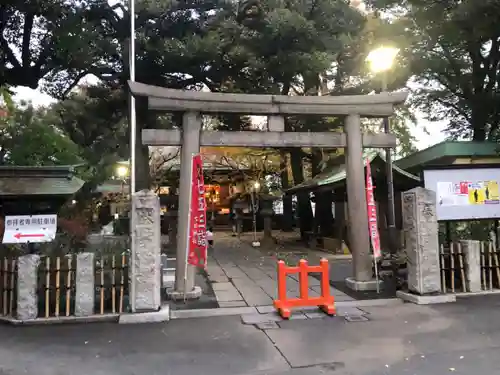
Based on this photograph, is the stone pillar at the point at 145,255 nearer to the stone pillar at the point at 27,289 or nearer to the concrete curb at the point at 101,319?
the concrete curb at the point at 101,319

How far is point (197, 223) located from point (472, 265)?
5.79 m

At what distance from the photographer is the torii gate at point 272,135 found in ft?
28.1

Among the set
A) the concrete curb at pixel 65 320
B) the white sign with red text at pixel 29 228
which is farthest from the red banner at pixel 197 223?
the white sign with red text at pixel 29 228

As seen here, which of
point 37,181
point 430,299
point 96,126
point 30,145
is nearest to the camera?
point 430,299

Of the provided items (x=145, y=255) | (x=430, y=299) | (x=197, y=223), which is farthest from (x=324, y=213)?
(x=145, y=255)

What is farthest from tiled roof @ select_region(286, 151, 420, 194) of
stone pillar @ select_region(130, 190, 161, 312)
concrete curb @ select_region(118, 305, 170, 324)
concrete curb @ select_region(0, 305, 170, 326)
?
concrete curb @ select_region(0, 305, 170, 326)

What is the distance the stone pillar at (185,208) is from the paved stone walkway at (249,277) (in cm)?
79

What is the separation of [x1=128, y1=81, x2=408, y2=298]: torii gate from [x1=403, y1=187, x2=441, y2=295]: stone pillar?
1.14 m

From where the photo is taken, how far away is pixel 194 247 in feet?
27.6

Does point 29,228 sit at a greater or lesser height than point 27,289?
greater

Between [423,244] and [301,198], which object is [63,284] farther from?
[301,198]

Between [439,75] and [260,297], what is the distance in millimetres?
13012

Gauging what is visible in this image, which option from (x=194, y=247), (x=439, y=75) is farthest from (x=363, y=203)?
(x=439, y=75)

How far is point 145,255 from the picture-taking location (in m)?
7.46
